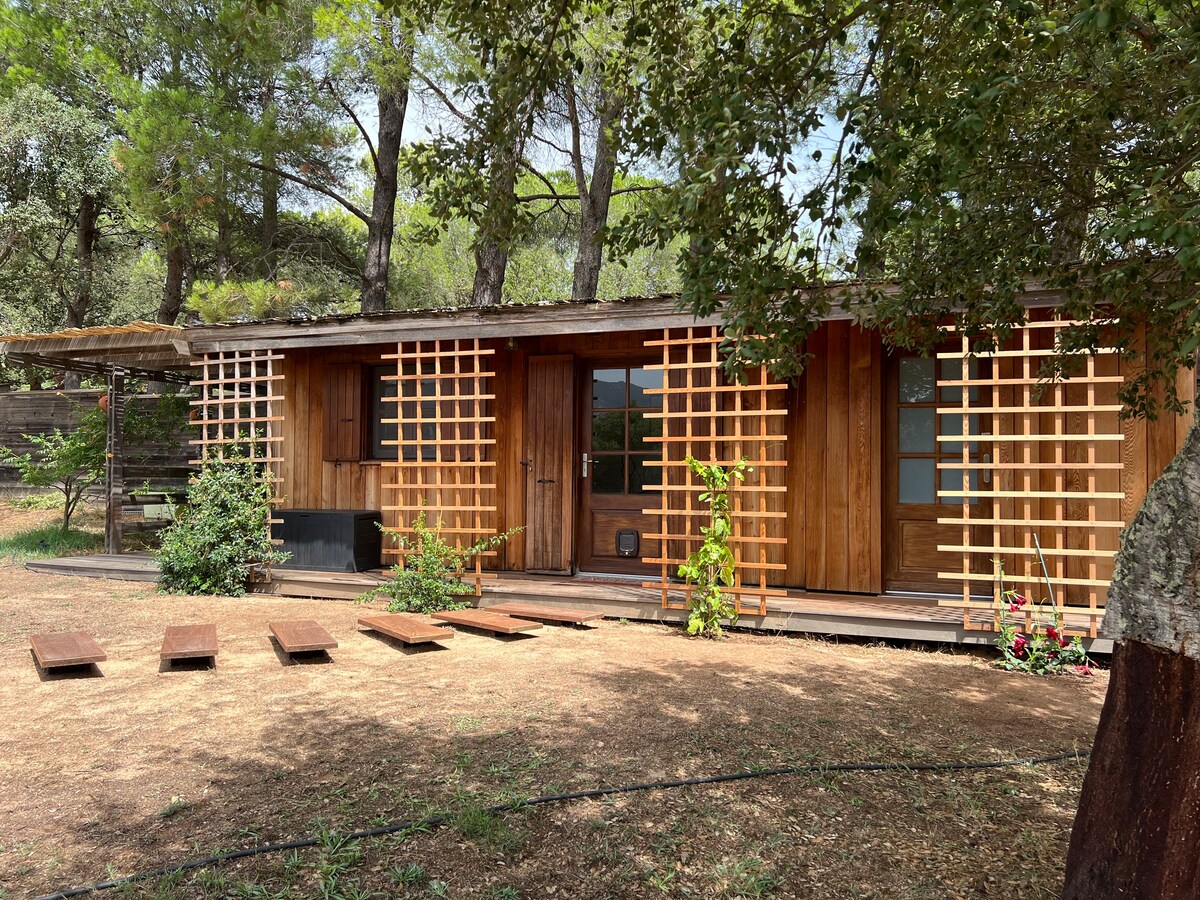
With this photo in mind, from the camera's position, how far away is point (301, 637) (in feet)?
17.8

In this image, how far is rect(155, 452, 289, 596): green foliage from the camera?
790 cm

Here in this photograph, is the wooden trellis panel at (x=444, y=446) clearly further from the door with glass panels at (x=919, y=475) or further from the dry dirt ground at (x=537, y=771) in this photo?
the door with glass panels at (x=919, y=475)

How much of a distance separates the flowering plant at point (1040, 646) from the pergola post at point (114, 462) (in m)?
9.66

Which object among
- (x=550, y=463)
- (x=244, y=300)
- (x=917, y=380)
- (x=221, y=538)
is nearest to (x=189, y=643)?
(x=221, y=538)

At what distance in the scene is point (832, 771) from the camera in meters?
3.44

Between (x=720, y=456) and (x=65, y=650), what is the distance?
16.6 feet

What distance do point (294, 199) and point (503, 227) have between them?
42.7 feet

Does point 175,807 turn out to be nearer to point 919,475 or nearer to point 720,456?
point 720,456

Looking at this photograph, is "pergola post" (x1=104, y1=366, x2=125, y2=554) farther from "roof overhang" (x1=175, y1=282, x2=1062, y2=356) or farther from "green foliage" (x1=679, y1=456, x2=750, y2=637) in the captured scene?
"green foliage" (x1=679, y1=456, x2=750, y2=637)

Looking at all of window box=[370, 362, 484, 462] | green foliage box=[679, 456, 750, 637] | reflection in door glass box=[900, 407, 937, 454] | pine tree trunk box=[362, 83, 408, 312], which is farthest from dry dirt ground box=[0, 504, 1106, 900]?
pine tree trunk box=[362, 83, 408, 312]

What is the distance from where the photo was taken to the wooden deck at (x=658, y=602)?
19.3 ft

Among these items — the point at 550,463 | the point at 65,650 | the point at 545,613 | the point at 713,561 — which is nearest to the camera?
the point at 65,650

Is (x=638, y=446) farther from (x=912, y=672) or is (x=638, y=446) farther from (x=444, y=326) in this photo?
(x=912, y=672)

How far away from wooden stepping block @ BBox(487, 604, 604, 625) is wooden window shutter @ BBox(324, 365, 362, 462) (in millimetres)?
2629
